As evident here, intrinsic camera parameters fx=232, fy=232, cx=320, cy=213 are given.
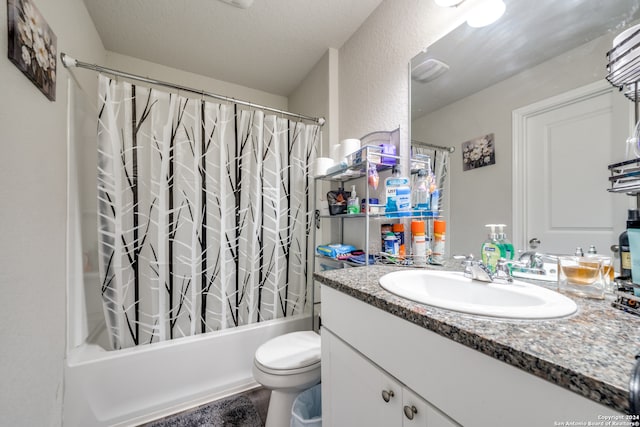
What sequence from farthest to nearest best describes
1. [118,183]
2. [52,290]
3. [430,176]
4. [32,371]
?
[118,183]
[430,176]
[52,290]
[32,371]

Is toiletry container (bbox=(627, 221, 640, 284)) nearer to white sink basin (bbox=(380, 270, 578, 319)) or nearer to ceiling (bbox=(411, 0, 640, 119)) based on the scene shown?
white sink basin (bbox=(380, 270, 578, 319))

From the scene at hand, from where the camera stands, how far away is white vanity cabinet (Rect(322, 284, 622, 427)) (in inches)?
13.6

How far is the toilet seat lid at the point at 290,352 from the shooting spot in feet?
3.40

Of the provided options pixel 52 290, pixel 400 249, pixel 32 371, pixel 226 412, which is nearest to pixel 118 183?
pixel 52 290

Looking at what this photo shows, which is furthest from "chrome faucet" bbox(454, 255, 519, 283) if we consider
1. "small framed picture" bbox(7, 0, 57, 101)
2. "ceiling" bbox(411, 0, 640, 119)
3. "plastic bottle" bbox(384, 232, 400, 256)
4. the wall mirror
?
"small framed picture" bbox(7, 0, 57, 101)

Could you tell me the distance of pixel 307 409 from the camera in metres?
1.05

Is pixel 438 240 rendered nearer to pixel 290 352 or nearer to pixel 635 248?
pixel 635 248

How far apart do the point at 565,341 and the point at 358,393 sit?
0.53 metres

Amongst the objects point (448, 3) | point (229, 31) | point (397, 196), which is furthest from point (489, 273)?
point (229, 31)

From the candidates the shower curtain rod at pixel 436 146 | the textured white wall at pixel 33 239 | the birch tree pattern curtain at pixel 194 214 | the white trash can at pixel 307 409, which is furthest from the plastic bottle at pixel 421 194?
the textured white wall at pixel 33 239

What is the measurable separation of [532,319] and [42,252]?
1.61 metres

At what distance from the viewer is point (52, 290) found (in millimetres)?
1009

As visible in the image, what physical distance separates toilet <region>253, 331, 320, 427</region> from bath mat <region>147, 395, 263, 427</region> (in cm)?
24

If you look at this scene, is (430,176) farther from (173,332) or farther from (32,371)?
(32,371)
